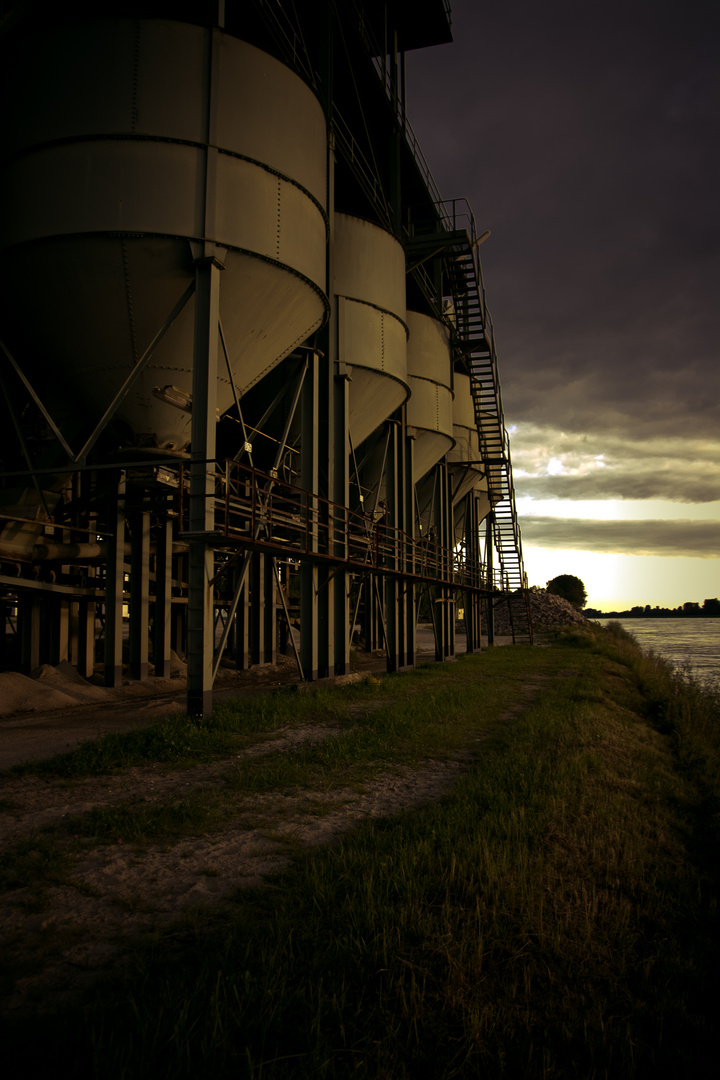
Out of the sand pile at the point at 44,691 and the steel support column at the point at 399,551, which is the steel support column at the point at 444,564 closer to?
the steel support column at the point at 399,551

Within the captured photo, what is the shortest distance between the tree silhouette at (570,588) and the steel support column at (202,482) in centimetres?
12037

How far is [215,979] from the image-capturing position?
10.8 ft

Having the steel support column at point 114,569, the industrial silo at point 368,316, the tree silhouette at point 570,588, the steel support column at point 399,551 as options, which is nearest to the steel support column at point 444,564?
the steel support column at point 399,551

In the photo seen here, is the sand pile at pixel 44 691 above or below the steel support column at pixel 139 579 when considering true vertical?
below

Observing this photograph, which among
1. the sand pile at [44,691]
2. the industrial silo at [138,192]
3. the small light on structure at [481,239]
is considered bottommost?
the sand pile at [44,691]

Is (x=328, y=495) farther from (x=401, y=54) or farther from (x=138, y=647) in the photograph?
(x=401, y=54)

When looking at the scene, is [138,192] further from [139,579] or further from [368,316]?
[139,579]

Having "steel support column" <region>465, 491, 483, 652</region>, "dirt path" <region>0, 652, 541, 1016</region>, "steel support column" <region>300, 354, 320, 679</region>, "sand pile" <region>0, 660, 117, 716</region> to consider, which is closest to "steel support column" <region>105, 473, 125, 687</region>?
"sand pile" <region>0, 660, 117, 716</region>

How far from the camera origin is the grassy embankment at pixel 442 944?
290 cm

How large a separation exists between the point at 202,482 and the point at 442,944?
7.66 m

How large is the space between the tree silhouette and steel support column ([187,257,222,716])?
120 meters

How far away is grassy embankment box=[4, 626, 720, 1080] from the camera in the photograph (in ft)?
9.52

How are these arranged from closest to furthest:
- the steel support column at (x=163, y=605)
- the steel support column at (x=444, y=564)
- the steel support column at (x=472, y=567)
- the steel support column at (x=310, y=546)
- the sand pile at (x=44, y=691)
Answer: the sand pile at (x=44, y=691) < the steel support column at (x=310, y=546) < the steel support column at (x=163, y=605) < the steel support column at (x=444, y=564) < the steel support column at (x=472, y=567)

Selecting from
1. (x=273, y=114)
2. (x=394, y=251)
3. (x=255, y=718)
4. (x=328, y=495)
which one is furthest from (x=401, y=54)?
(x=255, y=718)
